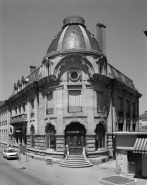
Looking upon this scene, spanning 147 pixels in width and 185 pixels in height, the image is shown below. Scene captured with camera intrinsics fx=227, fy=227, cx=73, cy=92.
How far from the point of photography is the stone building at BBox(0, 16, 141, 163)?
95.7ft

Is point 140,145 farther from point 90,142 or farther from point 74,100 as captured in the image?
point 74,100

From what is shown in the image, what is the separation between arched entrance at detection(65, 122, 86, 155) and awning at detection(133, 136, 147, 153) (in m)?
10.3

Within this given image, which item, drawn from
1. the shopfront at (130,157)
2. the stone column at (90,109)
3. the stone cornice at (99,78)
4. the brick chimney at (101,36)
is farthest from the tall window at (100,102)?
the shopfront at (130,157)

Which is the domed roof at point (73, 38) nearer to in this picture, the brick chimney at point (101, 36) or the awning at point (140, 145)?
the brick chimney at point (101, 36)

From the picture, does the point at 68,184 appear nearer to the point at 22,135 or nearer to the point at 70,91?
the point at 70,91

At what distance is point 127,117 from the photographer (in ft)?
128

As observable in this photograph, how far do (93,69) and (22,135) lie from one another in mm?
19809

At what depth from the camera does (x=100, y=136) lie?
30594mm

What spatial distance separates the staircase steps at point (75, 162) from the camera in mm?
26328

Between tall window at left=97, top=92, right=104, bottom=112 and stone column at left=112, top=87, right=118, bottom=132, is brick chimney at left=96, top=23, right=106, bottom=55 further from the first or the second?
tall window at left=97, top=92, right=104, bottom=112

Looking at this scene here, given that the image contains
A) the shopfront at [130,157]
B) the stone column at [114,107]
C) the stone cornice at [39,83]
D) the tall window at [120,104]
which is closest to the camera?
the shopfront at [130,157]

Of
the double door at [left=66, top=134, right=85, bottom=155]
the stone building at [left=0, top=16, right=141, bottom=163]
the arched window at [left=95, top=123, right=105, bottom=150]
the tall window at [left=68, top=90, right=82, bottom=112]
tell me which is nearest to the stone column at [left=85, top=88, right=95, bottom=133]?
the stone building at [left=0, top=16, right=141, bottom=163]

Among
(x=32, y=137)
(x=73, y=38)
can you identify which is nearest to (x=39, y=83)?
(x=73, y=38)

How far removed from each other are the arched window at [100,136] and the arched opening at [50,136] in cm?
569
